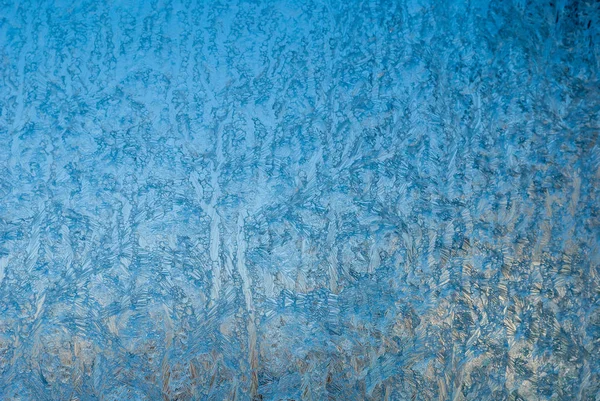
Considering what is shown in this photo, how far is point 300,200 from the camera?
1.78 metres

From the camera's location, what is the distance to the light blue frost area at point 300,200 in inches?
67.4

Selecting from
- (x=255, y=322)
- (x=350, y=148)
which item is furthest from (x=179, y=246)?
(x=350, y=148)

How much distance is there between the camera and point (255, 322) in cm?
173

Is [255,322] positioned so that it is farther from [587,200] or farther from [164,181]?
[587,200]

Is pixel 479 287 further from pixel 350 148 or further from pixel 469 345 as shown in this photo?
pixel 350 148

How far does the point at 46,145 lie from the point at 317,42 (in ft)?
3.14

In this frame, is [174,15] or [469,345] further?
[174,15]

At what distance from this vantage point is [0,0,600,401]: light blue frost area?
171 cm

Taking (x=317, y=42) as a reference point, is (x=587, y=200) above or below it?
below

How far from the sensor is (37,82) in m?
1.86

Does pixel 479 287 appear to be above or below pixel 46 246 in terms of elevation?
below

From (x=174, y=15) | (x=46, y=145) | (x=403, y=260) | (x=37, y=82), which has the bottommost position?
(x=403, y=260)

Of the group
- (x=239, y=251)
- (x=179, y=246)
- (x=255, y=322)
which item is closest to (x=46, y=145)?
(x=179, y=246)

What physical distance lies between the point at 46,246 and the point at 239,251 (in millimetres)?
615
